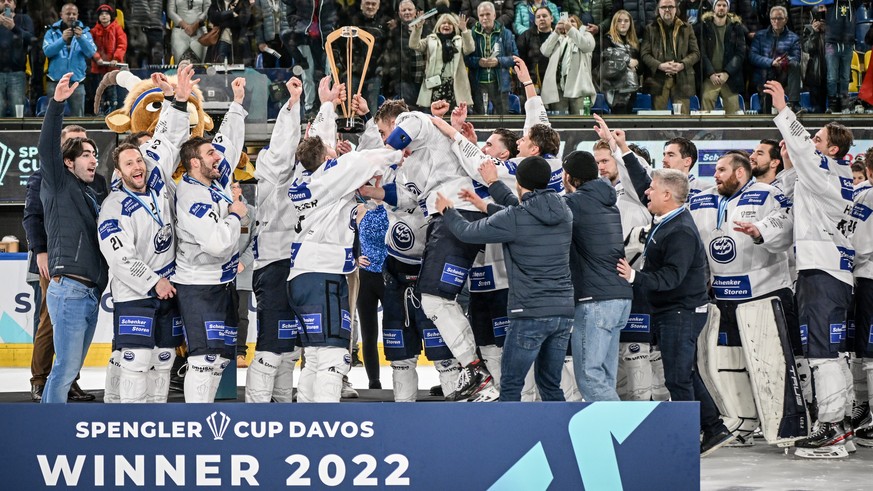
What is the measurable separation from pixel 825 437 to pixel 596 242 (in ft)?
6.99

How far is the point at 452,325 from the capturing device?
271 inches

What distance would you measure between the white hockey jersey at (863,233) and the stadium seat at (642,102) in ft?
19.1

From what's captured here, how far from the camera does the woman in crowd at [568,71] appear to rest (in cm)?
1304

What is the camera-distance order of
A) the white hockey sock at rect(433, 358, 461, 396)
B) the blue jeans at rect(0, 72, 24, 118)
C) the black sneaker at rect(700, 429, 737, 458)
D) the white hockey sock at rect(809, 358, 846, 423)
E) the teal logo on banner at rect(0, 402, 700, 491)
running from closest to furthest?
1. the teal logo on banner at rect(0, 402, 700, 491)
2. the black sneaker at rect(700, 429, 737, 458)
3. the white hockey sock at rect(809, 358, 846, 423)
4. the white hockey sock at rect(433, 358, 461, 396)
5. the blue jeans at rect(0, 72, 24, 118)

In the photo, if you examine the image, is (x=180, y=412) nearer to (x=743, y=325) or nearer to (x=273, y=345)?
(x=273, y=345)

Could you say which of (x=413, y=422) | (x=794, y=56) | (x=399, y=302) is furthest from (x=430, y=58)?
(x=413, y=422)

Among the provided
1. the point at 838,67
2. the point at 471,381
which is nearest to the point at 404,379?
the point at 471,381

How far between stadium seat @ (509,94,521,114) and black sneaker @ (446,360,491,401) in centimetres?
653

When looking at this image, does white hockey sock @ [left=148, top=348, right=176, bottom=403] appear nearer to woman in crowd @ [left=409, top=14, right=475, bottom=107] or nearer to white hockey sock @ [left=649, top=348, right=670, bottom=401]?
white hockey sock @ [left=649, top=348, right=670, bottom=401]

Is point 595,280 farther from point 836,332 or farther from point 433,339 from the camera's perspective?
point 836,332

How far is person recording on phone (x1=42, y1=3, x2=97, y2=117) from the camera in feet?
42.7

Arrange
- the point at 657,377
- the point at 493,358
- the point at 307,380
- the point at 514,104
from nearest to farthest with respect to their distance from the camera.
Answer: the point at 307,380 < the point at 493,358 < the point at 657,377 < the point at 514,104

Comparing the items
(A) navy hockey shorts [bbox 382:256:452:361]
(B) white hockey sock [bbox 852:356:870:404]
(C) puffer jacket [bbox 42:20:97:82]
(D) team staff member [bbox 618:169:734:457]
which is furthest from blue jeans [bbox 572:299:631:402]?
(C) puffer jacket [bbox 42:20:97:82]

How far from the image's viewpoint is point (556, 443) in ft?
15.2
